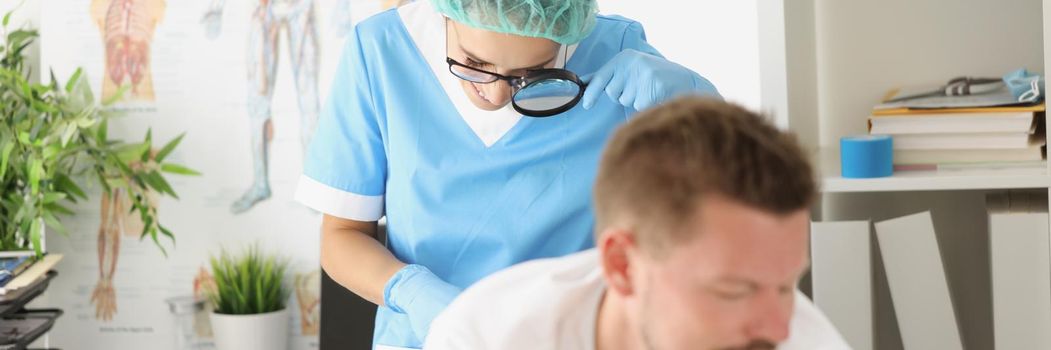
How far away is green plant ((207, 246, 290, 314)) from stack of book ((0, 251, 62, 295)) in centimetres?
40

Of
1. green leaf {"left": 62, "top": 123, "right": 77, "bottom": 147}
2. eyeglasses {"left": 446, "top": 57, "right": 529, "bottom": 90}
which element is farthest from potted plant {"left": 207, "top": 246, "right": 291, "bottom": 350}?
eyeglasses {"left": 446, "top": 57, "right": 529, "bottom": 90}

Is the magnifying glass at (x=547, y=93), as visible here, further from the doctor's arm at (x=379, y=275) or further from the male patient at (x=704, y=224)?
the male patient at (x=704, y=224)

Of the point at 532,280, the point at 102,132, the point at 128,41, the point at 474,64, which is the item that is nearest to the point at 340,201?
the point at 474,64

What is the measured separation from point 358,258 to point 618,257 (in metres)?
0.73

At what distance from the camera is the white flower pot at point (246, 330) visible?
3.02m

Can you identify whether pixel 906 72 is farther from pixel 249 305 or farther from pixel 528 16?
pixel 249 305

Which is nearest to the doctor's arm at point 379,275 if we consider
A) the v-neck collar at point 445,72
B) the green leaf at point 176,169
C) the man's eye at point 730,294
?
the v-neck collar at point 445,72

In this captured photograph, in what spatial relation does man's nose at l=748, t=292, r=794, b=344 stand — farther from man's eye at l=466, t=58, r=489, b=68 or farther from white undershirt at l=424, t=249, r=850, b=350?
man's eye at l=466, t=58, r=489, b=68

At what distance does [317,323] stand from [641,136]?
225cm

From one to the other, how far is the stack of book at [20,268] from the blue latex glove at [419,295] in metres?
1.38

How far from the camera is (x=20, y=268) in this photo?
9.16ft

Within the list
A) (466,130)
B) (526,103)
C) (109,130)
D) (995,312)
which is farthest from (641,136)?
(109,130)

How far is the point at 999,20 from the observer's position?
229 centimetres

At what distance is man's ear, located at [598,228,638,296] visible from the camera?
3.59 ft
